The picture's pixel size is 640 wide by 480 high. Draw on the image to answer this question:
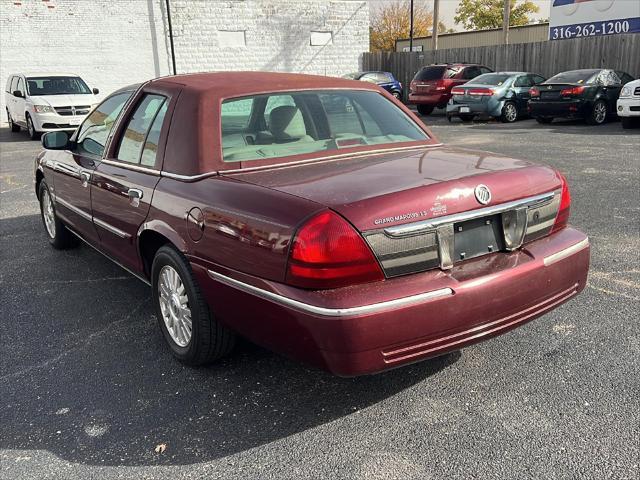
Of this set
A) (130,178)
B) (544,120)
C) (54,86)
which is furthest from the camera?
(544,120)

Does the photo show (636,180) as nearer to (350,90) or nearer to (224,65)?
(350,90)

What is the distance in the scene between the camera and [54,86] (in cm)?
1669

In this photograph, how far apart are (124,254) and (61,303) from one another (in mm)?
906

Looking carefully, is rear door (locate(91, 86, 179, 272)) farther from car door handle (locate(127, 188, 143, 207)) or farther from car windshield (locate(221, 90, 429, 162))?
car windshield (locate(221, 90, 429, 162))

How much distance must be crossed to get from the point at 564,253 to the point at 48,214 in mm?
4800

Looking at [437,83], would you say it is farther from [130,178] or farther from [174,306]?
[174,306]

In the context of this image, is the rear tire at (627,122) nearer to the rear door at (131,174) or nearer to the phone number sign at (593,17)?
the phone number sign at (593,17)

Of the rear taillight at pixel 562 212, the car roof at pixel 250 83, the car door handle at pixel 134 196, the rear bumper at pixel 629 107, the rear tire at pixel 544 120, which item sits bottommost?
the rear tire at pixel 544 120

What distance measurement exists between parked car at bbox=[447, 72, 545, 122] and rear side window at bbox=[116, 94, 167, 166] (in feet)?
49.6

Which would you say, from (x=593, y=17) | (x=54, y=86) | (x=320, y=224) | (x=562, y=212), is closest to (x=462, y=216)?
(x=320, y=224)

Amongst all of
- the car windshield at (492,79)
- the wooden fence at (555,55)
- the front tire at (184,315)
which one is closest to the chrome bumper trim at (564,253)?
the front tire at (184,315)

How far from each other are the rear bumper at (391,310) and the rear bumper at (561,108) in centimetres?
1437

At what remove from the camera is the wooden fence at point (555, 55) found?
20344 millimetres

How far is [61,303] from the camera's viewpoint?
14.8 feet
